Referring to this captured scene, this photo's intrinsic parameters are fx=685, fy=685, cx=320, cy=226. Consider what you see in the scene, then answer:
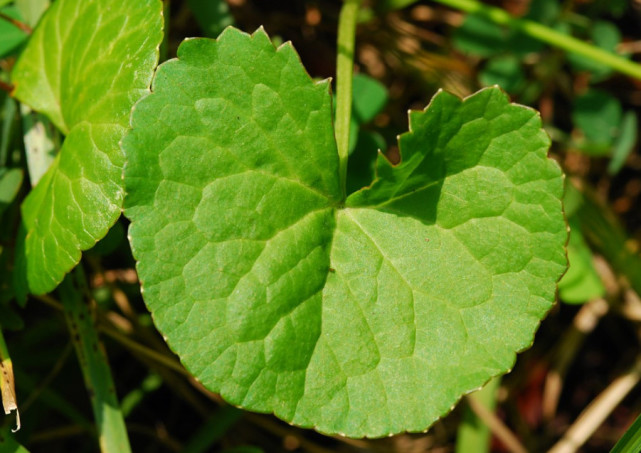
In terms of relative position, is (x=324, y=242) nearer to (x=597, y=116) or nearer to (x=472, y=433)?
(x=472, y=433)

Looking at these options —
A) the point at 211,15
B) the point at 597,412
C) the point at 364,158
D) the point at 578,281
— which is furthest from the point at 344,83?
the point at 597,412

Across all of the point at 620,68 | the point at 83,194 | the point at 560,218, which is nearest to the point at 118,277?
the point at 83,194

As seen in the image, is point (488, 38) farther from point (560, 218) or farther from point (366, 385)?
point (366, 385)

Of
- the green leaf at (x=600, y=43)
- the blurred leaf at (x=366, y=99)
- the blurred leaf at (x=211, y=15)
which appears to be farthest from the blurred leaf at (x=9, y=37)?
the green leaf at (x=600, y=43)

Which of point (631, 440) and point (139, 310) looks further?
point (139, 310)

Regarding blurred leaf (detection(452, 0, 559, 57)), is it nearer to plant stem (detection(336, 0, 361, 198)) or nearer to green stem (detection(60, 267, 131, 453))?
plant stem (detection(336, 0, 361, 198))

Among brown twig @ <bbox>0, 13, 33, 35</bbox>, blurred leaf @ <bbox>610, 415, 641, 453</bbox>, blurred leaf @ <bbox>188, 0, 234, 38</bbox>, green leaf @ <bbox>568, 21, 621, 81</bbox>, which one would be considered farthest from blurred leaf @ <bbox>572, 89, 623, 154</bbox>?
brown twig @ <bbox>0, 13, 33, 35</bbox>
